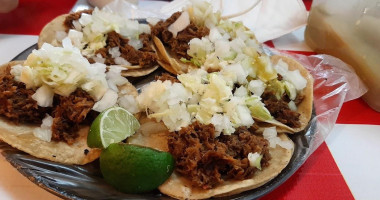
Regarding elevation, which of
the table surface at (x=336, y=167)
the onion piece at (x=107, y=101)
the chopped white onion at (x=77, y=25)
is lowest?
the table surface at (x=336, y=167)

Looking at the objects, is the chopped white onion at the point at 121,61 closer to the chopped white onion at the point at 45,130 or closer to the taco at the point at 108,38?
the taco at the point at 108,38

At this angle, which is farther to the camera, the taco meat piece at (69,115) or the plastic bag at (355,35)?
the plastic bag at (355,35)

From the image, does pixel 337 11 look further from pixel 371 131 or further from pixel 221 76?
pixel 221 76

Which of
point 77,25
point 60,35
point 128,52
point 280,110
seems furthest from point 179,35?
point 280,110

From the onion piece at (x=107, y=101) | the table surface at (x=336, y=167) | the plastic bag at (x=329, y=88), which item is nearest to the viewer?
the table surface at (x=336, y=167)

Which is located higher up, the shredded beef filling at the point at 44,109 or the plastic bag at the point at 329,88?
the shredded beef filling at the point at 44,109

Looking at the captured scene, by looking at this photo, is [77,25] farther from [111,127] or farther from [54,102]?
[111,127]

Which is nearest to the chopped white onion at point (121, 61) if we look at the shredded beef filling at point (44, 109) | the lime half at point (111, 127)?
the shredded beef filling at point (44, 109)

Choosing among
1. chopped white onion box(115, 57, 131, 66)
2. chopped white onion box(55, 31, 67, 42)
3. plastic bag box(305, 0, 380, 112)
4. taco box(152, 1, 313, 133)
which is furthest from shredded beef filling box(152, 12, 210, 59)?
plastic bag box(305, 0, 380, 112)
